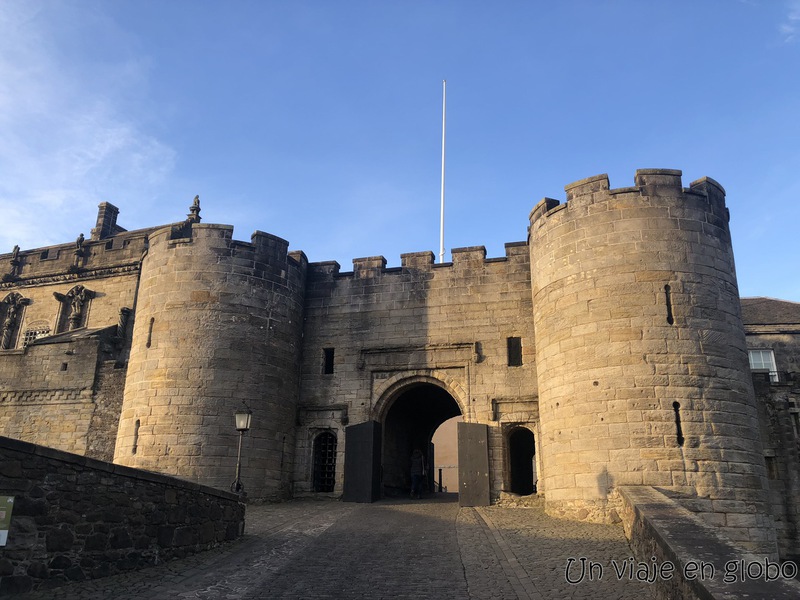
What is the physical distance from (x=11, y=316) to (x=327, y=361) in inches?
635

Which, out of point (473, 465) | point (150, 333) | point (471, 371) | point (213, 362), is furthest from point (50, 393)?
point (473, 465)

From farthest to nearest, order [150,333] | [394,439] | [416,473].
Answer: [394,439] < [416,473] < [150,333]

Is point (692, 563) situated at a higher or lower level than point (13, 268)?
lower

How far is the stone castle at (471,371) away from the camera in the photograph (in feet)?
43.6

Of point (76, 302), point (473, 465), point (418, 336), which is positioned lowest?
point (473, 465)

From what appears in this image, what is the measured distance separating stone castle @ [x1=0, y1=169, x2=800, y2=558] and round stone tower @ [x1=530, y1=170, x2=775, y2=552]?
43 millimetres

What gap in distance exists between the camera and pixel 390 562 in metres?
10.1

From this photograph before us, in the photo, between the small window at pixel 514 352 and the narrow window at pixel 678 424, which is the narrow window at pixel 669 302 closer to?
the narrow window at pixel 678 424

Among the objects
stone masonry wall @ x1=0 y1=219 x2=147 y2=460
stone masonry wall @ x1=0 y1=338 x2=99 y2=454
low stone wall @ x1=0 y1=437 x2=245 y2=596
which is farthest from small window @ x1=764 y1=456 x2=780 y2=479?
stone masonry wall @ x1=0 y1=338 x2=99 y2=454

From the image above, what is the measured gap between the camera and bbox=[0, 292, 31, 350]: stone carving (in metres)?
27.2

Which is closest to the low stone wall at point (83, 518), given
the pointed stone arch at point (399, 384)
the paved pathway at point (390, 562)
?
the paved pathway at point (390, 562)

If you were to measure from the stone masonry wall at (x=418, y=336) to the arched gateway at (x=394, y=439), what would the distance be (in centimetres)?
8

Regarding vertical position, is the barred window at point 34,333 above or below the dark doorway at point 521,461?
above

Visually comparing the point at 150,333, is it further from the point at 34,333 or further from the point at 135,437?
the point at 34,333
